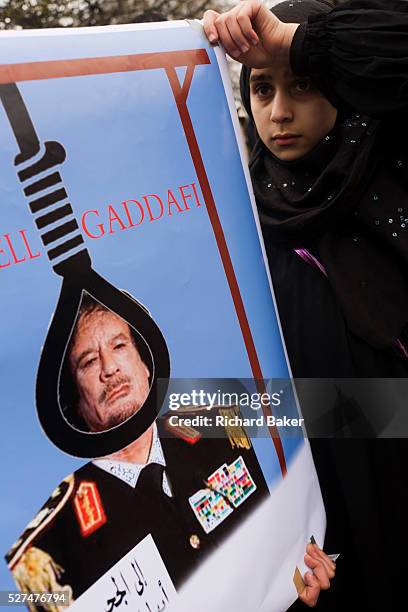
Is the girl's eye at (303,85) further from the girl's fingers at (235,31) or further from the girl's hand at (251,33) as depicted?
the girl's fingers at (235,31)

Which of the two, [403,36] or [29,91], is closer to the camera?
[29,91]

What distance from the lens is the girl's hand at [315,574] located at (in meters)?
1.17

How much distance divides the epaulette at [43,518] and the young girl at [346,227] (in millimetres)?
609

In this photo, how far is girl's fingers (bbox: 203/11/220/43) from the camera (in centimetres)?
119

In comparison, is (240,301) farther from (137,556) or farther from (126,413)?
(137,556)

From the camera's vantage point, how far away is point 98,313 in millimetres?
957

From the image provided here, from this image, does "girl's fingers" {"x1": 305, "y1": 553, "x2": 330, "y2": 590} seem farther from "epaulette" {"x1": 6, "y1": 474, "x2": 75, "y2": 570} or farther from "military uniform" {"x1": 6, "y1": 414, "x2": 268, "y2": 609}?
"epaulette" {"x1": 6, "y1": 474, "x2": 75, "y2": 570}

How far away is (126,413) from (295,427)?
0.37 m

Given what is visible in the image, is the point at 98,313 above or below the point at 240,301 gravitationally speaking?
above

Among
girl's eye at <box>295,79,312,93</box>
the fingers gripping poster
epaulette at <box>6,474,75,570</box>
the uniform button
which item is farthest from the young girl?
epaulette at <box>6,474,75,570</box>

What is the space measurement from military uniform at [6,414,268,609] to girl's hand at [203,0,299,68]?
0.63 m

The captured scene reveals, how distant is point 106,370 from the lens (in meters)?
0.96

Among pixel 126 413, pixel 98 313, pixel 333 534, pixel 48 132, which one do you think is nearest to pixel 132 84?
pixel 48 132

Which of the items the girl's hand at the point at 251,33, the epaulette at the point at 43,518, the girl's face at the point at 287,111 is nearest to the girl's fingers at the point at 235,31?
the girl's hand at the point at 251,33
